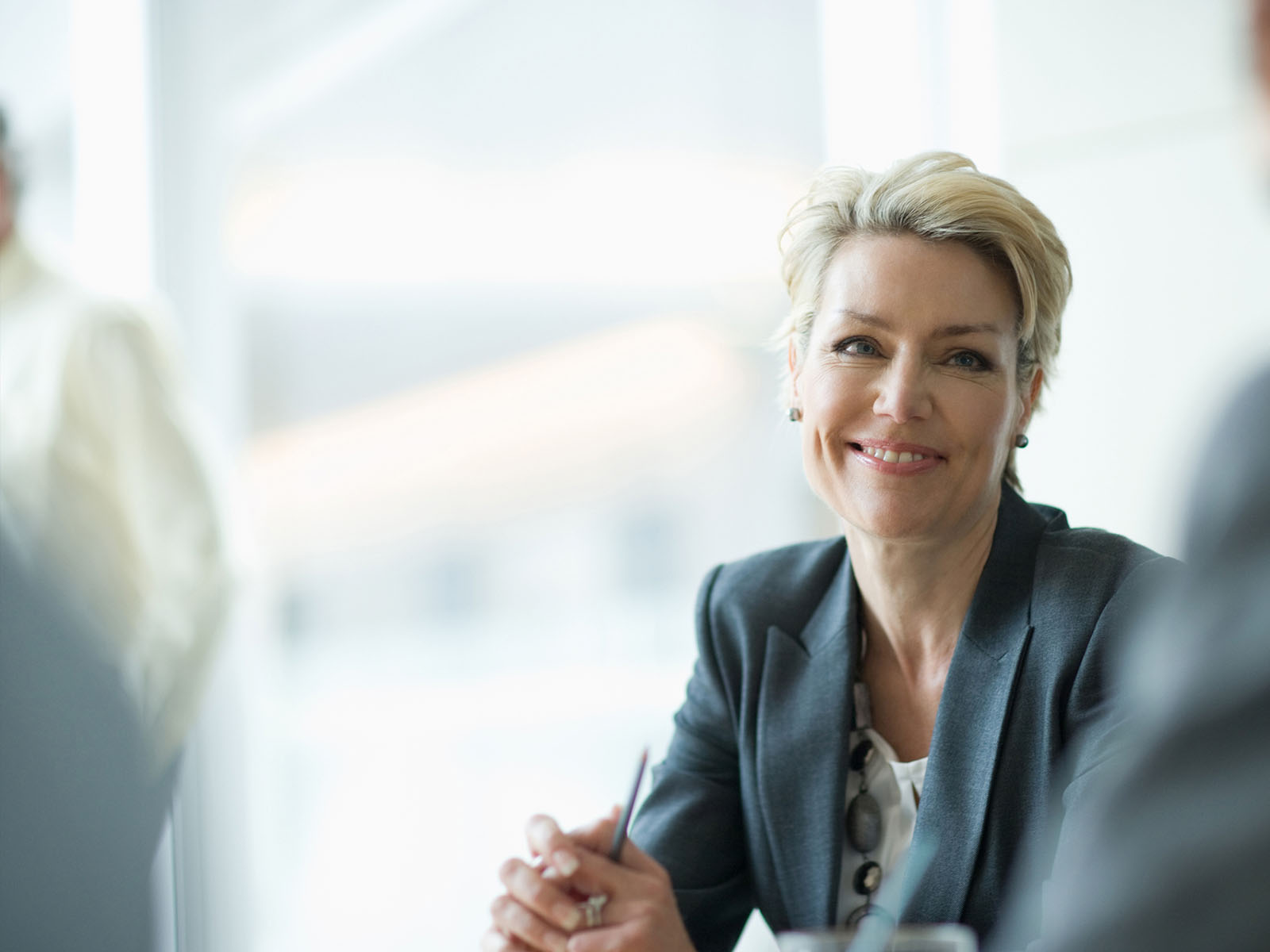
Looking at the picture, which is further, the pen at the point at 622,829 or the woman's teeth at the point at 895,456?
the woman's teeth at the point at 895,456

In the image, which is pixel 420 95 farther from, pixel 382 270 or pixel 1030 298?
pixel 1030 298

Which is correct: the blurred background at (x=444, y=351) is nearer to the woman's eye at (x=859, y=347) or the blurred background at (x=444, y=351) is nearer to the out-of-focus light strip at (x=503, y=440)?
the out-of-focus light strip at (x=503, y=440)

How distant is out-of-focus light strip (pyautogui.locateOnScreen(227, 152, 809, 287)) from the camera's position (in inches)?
114

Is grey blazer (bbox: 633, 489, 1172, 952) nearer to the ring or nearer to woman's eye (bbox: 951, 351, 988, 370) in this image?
woman's eye (bbox: 951, 351, 988, 370)

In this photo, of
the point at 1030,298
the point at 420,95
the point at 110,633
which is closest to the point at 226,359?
the point at 420,95

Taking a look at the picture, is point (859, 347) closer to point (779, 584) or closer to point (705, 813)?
point (779, 584)

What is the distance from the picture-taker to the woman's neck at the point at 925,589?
1.49 m

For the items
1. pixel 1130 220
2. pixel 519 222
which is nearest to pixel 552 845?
pixel 1130 220

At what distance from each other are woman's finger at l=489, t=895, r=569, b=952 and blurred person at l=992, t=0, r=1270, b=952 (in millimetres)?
650

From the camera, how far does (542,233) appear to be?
9.82 ft

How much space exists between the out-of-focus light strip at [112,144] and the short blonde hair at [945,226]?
1.82m

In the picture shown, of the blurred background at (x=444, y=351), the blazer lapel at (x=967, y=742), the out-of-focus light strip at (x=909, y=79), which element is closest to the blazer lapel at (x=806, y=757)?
the blazer lapel at (x=967, y=742)

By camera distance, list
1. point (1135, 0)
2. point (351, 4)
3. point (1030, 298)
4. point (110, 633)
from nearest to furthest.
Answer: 1. point (1030, 298)
2. point (110, 633)
3. point (1135, 0)
4. point (351, 4)

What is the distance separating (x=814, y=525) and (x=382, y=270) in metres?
1.27
